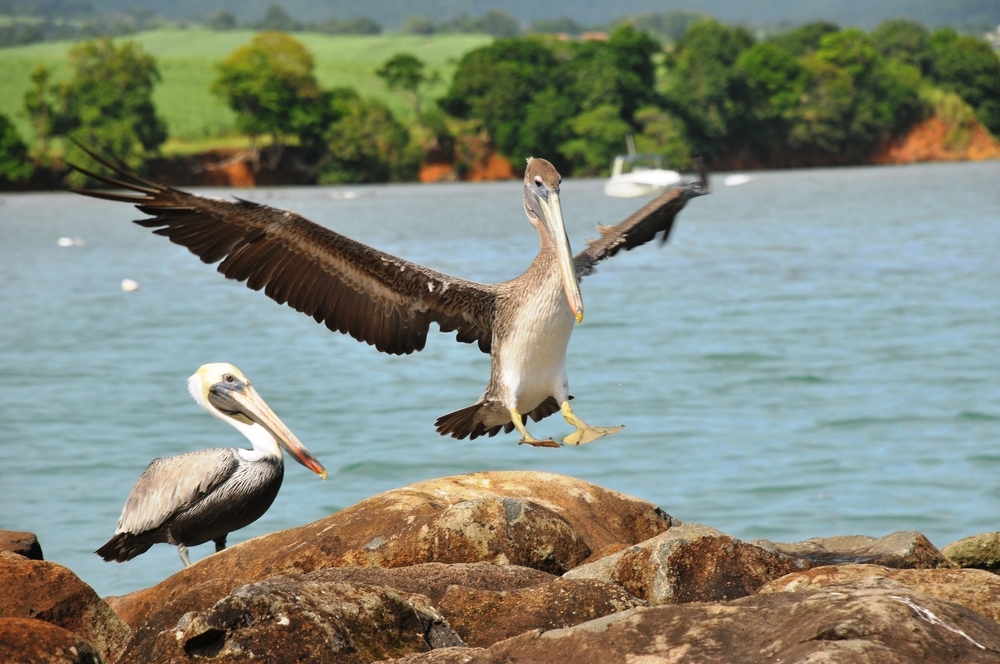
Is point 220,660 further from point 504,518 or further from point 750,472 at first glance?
point 750,472

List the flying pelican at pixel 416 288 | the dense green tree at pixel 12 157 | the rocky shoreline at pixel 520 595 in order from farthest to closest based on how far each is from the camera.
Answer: the dense green tree at pixel 12 157 < the flying pelican at pixel 416 288 < the rocky shoreline at pixel 520 595

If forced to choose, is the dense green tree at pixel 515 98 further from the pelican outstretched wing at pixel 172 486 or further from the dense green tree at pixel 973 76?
the pelican outstretched wing at pixel 172 486

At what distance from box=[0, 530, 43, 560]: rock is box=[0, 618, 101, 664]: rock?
1.70 metres

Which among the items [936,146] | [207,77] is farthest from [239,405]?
[207,77]

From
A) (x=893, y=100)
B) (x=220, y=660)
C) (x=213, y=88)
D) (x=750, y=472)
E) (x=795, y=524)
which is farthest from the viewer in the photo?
(x=893, y=100)

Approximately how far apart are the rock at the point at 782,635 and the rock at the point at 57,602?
1739mm

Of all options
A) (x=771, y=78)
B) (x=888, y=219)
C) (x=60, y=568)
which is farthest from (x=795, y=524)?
(x=771, y=78)

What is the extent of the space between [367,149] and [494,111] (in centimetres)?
800

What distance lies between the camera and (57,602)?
4.60m

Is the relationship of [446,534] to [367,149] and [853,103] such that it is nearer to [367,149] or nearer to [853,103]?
[367,149]

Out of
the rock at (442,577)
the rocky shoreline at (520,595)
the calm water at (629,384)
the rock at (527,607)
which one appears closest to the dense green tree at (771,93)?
the calm water at (629,384)

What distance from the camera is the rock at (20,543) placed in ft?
18.0

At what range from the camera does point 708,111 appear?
255 feet

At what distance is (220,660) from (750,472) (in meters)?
7.67
